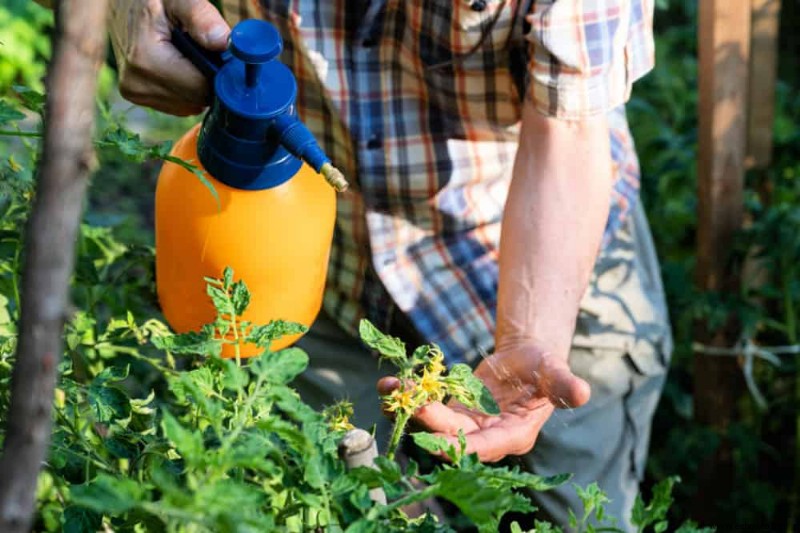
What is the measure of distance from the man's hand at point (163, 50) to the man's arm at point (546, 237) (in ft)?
1.36

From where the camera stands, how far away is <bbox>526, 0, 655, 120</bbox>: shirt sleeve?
1368mm

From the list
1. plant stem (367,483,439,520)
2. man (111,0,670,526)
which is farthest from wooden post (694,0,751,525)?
plant stem (367,483,439,520)

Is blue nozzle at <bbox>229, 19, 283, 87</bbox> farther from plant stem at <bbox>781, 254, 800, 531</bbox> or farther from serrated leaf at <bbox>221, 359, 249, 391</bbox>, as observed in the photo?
plant stem at <bbox>781, 254, 800, 531</bbox>

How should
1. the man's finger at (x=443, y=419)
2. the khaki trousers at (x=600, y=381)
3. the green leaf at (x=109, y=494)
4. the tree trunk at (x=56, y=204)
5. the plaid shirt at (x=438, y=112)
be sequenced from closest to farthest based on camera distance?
the tree trunk at (x=56, y=204)
the green leaf at (x=109, y=494)
the man's finger at (x=443, y=419)
the plaid shirt at (x=438, y=112)
the khaki trousers at (x=600, y=381)

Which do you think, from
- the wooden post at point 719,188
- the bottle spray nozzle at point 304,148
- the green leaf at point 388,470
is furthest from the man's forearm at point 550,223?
the wooden post at point 719,188

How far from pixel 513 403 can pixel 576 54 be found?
42 cm

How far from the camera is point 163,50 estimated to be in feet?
4.31

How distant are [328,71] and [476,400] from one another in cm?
75

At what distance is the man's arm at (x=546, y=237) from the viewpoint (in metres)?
1.41

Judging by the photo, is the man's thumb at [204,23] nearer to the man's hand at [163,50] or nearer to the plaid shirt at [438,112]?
the man's hand at [163,50]

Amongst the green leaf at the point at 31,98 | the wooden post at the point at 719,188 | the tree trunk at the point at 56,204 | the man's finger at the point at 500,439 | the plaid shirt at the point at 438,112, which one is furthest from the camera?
the wooden post at the point at 719,188

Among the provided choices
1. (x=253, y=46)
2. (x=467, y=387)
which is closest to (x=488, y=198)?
(x=253, y=46)

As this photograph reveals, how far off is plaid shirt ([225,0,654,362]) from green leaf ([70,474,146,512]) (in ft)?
2.77

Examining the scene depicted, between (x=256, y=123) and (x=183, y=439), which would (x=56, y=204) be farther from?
(x=256, y=123)
